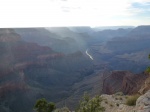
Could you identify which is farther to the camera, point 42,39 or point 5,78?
point 42,39

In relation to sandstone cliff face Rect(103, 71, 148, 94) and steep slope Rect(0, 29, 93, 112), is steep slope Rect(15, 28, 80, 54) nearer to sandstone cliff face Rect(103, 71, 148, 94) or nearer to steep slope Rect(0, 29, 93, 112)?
steep slope Rect(0, 29, 93, 112)

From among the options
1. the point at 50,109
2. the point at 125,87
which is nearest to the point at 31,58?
the point at 125,87

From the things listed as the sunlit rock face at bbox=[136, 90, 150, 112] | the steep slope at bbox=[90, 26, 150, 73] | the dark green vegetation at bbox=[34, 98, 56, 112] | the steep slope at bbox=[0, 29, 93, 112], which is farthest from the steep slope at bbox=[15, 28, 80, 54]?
the sunlit rock face at bbox=[136, 90, 150, 112]

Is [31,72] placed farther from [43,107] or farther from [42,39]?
[43,107]

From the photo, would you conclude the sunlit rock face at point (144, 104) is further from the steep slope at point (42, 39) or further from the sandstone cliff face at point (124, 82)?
the steep slope at point (42, 39)

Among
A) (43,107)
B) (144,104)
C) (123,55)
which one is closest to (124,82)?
(43,107)

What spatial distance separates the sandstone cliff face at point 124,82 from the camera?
48.7m

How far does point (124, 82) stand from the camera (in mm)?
54938

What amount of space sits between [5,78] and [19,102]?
31.0 ft

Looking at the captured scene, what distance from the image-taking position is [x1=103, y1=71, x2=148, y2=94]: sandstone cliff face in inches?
1918

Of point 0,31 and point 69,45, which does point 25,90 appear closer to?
point 0,31

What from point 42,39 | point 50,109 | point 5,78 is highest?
point 42,39

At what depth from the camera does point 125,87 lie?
52219 millimetres

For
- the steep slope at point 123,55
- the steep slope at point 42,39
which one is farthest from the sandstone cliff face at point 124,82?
the steep slope at point 42,39
